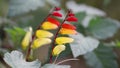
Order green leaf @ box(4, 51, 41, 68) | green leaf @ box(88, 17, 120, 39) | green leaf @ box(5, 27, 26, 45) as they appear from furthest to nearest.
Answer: green leaf @ box(88, 17, 120, 39) → green leaf @ box(5, 27, 26, 45) → green leaf @ box(4, 51, 41, 68)

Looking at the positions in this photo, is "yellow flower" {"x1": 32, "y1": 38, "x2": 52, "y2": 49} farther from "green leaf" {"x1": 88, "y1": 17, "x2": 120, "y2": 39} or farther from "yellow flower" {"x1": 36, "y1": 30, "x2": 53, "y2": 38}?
"green leaf" {"x1": 88, "y1": 17, "x2": 120, "y2": 39}

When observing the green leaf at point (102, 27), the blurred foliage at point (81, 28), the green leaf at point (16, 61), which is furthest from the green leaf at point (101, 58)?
the green leaf at point (16, 61)

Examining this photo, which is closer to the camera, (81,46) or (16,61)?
(16,61)

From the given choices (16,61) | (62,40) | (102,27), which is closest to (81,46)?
(62,40)

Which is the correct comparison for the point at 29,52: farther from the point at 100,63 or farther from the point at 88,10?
the point at 88,10

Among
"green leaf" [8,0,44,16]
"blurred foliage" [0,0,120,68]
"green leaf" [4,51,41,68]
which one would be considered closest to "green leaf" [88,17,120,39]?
"blurred foliage" [0,0,120,68]

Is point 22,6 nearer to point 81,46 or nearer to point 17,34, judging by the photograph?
point 17,34

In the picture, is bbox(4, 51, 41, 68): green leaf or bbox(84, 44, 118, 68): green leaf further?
bbox(84, 44, 118, 68): green leaf

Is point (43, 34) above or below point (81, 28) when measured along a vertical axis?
above
